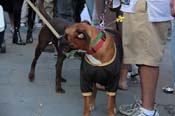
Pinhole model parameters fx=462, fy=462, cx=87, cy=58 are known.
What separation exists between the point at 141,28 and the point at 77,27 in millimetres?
711

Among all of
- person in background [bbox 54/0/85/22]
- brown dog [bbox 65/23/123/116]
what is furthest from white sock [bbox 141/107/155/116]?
person in background [bbox 54/0/85/22]

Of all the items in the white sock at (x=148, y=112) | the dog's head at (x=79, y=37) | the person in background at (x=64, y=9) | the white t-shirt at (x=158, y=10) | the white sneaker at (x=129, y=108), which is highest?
the white t-shirt at (x=158, y=10)

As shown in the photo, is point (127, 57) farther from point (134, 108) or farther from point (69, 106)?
point (69, 106)

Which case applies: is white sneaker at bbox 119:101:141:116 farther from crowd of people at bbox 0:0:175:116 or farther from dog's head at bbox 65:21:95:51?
dog's head at bbox 65:21:95:51

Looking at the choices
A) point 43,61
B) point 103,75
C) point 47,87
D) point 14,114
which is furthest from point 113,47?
point 43,61

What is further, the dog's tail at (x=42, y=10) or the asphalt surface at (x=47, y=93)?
the dog's tail at (x=42, y=10)

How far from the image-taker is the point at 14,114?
5066 mm

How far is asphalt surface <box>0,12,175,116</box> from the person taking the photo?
205 inches

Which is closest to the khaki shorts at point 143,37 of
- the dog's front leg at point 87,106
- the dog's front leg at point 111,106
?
the dog's front leg at point 111,106

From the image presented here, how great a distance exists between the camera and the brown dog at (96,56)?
4.22m

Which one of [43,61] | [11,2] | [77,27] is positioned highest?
[77,27]

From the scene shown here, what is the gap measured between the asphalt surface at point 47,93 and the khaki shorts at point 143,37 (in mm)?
841

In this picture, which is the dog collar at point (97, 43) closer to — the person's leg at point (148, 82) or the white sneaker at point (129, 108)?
the person's leg at point (148, 82)

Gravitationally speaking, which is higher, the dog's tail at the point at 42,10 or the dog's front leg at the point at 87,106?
the dog's tail at the point at 42,10
